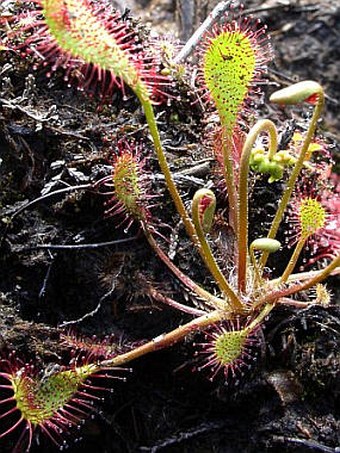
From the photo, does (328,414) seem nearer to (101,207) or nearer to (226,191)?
(226,191)

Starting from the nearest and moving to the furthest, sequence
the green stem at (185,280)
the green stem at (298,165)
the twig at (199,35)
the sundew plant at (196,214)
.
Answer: the sundew plant at (196,214)
the green stem at (298,165)
the green stem at (185,280)
the twig at (199,35)

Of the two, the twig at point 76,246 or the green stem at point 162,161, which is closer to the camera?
the green stem at point 162,161

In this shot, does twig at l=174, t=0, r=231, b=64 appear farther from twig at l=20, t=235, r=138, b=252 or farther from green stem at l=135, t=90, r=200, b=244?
twig at l=20, t=235, r=138, b=252

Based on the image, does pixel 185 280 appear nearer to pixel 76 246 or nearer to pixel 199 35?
pixel 76 246

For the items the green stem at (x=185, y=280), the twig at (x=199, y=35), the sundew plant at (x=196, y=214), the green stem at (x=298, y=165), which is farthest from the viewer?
the twig at (x=199, y=35)

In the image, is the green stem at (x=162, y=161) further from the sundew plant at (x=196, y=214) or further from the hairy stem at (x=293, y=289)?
the hairy stem at (x=293, y=289)

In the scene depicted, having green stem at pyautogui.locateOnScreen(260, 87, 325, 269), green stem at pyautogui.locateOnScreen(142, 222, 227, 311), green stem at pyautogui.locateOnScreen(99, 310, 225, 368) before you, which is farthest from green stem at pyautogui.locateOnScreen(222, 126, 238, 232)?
green stem at pyautogui.locateOnScreen(99, 310, 225, 368)

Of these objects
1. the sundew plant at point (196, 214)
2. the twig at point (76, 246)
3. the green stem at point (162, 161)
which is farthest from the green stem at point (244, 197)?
the twig at point (76, 246)
